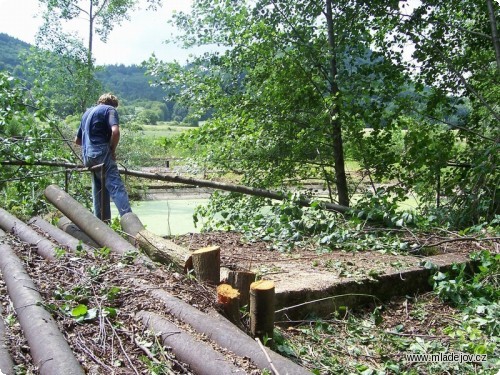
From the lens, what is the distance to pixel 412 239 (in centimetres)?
607

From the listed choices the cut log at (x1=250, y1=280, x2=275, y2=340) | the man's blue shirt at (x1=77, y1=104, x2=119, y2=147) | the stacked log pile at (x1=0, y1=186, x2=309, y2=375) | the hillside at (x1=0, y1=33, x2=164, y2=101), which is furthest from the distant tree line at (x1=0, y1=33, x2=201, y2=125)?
the cut log at (x1=250, y1=280, x2=275, y2=340)

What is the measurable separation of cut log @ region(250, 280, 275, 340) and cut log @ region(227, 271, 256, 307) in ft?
0.77

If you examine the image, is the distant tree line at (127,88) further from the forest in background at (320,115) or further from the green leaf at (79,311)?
the green leaf at (79,311)

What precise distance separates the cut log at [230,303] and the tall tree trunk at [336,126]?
5.03m

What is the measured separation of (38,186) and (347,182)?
5117 mm

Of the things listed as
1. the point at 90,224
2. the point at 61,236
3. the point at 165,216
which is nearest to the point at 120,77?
the point at 165,216

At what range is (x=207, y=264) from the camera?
3.87m

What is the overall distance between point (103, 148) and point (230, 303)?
4.02 meters

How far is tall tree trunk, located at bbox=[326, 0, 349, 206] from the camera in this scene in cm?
847

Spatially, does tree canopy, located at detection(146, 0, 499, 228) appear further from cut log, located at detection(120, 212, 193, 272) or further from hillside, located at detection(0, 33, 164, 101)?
hillside, located at detection(0, 33, 164, 101)

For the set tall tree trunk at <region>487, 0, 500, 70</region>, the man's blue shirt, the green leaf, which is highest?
tall tree trunk at <region>487, 0, 500, 70</region>

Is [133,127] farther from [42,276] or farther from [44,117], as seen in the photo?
[42,276]

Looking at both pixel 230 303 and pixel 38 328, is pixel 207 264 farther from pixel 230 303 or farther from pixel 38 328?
pixel 38 328

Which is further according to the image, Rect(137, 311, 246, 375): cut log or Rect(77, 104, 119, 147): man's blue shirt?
Rect(77, 104, 119, 147): man's blue shirt
